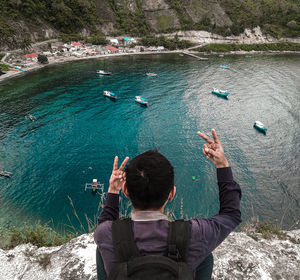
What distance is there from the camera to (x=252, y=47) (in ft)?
364

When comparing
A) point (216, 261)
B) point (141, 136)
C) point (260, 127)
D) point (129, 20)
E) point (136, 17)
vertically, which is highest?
point (136, 17)

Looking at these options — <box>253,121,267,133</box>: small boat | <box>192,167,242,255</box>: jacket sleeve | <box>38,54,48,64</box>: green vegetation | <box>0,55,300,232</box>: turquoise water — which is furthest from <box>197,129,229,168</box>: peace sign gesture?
<box>38,54,48,64</box>: green vegetation

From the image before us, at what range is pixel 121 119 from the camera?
3994 cm

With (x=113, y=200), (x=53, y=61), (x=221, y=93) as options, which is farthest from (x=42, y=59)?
(x=113, y=200)

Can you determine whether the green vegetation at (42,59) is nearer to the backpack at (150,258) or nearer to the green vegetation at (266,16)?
the backpack at (150,258)

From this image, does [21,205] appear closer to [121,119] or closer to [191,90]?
[121,119]

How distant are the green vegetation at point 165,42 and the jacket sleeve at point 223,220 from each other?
370 feet

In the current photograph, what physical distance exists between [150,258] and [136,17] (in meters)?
136

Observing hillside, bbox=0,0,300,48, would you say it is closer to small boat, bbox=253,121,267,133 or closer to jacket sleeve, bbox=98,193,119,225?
small boat, bbox=253,121,267,133

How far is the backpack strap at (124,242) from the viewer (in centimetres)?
166

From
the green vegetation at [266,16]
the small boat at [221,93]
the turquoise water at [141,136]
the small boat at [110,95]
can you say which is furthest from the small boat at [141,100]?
the green vegetation at [266,16]

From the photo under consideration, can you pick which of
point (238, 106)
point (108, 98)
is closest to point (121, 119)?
point (108, 98)

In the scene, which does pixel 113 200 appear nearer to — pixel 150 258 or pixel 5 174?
pixel 150 258

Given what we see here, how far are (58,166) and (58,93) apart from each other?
29311 millimetres
